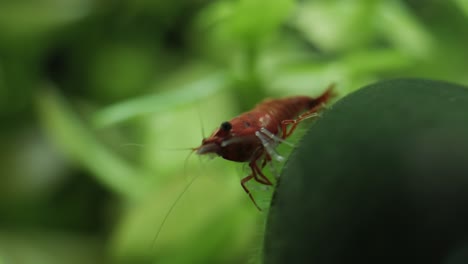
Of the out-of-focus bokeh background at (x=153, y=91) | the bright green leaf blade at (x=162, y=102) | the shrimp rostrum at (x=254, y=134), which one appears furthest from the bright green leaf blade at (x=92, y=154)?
the shrimp rostrum at (x=254, y=134)

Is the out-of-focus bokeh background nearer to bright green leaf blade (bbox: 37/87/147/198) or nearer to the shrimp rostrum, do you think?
bright green leaf blade (bbox: 37/87/147/198)

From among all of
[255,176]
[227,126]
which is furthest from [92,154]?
[255,176]

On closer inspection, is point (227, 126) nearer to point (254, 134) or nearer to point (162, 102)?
point (254, 134)

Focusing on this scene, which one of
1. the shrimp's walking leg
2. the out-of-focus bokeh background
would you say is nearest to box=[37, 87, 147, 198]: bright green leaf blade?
A: the out-of-focus bokeh background

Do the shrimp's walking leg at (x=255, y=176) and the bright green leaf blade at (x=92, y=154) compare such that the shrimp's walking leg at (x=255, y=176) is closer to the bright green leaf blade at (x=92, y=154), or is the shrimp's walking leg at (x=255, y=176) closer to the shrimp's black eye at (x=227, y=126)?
the shrimp's black eye at (x=227, y=126)

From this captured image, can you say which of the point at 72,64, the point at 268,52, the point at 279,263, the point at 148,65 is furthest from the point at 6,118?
the point at 279,263

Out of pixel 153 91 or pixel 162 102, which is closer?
pixel 162 102
